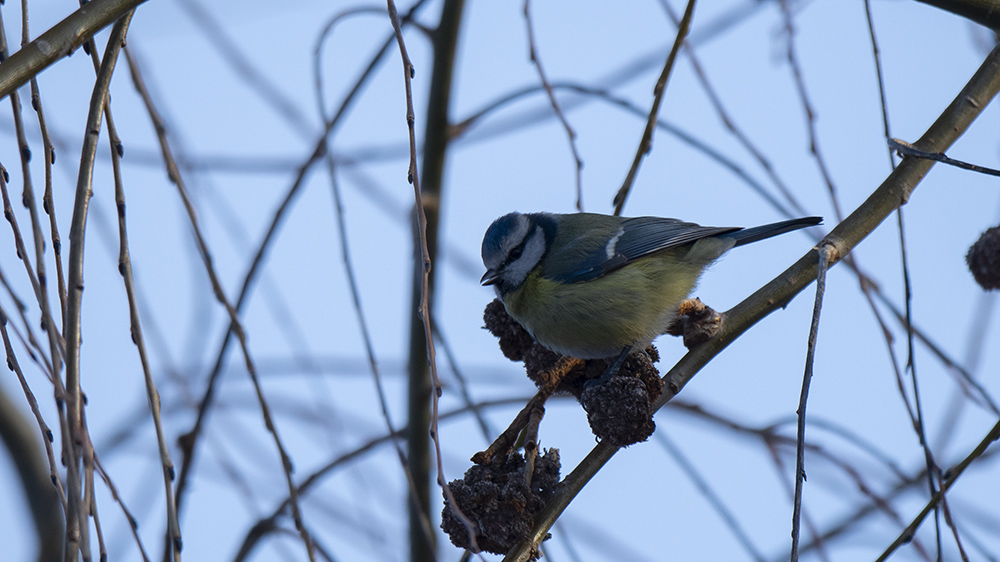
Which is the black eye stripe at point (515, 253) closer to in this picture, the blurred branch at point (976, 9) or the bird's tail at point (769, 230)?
the bird's tail at point (769, 230)

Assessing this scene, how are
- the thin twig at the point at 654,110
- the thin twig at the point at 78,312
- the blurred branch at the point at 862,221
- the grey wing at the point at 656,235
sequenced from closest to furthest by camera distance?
the thin twig at the point at 78,312, the blurred branch at the point at 862,221, the thin twig at the point at 654,110, the grey wing at the point at 656,235

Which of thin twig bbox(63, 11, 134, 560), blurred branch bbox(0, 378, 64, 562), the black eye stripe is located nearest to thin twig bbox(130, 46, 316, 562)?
thin twig bbox(63, 11, 134, 560)

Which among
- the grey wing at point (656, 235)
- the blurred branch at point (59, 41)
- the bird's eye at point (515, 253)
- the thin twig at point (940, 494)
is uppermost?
the bird's eye at point (515, 253)

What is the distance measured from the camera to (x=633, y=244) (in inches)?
102

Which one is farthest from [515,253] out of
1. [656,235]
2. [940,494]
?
[940,494]

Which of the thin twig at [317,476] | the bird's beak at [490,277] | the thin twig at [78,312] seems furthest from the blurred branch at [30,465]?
the thin twig at [78,312]

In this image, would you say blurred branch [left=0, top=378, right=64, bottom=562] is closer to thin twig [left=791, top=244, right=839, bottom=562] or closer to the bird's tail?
the bird's tail

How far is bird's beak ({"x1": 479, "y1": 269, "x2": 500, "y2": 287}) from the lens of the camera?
2657 mm

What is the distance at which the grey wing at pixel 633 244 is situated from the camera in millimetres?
2535

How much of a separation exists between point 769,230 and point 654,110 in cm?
68

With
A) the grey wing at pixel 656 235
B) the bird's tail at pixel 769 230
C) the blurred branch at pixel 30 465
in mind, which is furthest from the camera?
the blurred branch at pixel 30 465

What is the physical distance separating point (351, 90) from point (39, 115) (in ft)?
3.79

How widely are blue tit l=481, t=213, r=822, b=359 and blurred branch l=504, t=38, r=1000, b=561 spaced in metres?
0.32

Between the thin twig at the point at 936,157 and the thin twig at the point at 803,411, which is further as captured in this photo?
the thin twig at the point at 936,157
